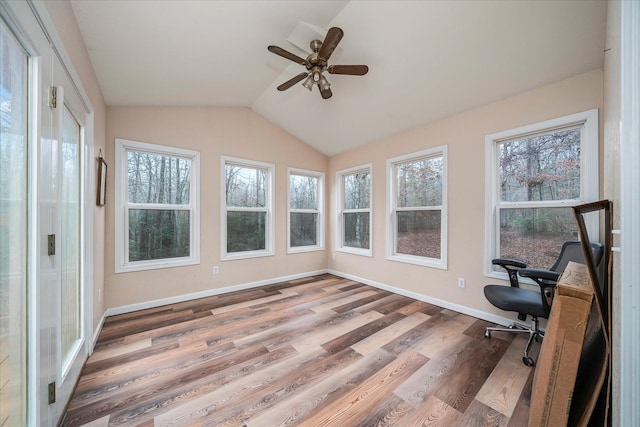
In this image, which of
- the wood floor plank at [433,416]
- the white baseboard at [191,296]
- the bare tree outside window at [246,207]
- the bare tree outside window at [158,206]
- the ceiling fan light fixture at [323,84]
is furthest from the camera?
the bare tree outside window at [246,207]

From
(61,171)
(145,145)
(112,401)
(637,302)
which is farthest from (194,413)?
(145,145)

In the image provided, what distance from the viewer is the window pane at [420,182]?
319 cm

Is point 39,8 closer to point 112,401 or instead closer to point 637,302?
point 112,401

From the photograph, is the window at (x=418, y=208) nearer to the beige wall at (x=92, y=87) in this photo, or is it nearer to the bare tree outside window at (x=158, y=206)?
the bare tree outside window at (x=158, y=206)

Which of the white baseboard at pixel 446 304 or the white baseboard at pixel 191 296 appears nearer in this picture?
the white baseboard at pixel 446 304

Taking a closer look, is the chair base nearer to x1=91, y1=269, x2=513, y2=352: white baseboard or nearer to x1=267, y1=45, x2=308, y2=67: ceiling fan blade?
x1=91, y1=269, x2=513, y2=352: white baseboard

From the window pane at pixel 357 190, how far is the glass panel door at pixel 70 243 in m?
3.56

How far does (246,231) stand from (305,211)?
1197 mm

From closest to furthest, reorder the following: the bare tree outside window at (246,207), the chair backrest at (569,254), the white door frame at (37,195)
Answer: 1. the white door frame at (37,195)
2. the chair backrest at (569,254)
3. the bare tree outside window at (246,207)

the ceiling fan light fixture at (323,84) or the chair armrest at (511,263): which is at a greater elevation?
the ceiling fan light fixture at (323,84)

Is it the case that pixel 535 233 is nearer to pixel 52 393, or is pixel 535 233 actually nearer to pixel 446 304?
pixel 446 304

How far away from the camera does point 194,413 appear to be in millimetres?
1407

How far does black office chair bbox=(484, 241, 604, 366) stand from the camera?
6.03ft

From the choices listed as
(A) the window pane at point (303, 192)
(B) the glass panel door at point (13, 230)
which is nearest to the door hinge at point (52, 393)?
(B) the glass panel door at point (13, 230)
